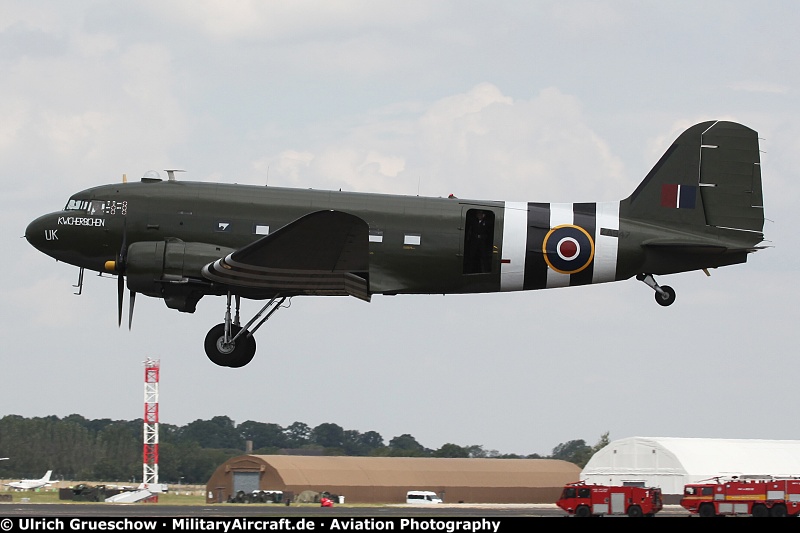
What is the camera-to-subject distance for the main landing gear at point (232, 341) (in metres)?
22.6

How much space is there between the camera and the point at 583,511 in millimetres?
32469

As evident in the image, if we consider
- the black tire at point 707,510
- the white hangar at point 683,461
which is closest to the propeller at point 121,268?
the black tire at point 707,510

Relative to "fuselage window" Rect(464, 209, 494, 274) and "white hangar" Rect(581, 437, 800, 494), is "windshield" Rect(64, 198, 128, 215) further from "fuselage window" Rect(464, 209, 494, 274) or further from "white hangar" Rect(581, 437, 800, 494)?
"white hangar" Rect(581, 437, 800, 494)

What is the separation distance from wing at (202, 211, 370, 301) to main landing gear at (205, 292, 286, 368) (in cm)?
80

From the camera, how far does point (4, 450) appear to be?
54.2 metres

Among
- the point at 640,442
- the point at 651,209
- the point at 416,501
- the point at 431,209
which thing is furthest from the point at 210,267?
the point at 640,442

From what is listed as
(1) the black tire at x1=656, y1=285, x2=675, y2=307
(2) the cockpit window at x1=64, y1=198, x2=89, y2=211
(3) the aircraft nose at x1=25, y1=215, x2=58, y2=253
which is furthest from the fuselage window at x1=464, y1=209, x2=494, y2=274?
(3) the aircraft nose at x1=25, y1=215, x2=58, y2=253

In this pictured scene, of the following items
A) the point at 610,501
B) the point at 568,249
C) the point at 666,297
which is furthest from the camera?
the point at 610,501

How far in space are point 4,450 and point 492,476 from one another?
2383 centimetres

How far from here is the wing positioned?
801 inches

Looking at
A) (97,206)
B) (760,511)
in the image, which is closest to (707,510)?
(760,511)

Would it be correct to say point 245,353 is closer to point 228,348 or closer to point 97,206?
point 228,348

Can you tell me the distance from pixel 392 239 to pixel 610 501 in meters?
13.7

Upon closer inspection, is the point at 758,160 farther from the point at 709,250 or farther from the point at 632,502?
the point at 632,502
